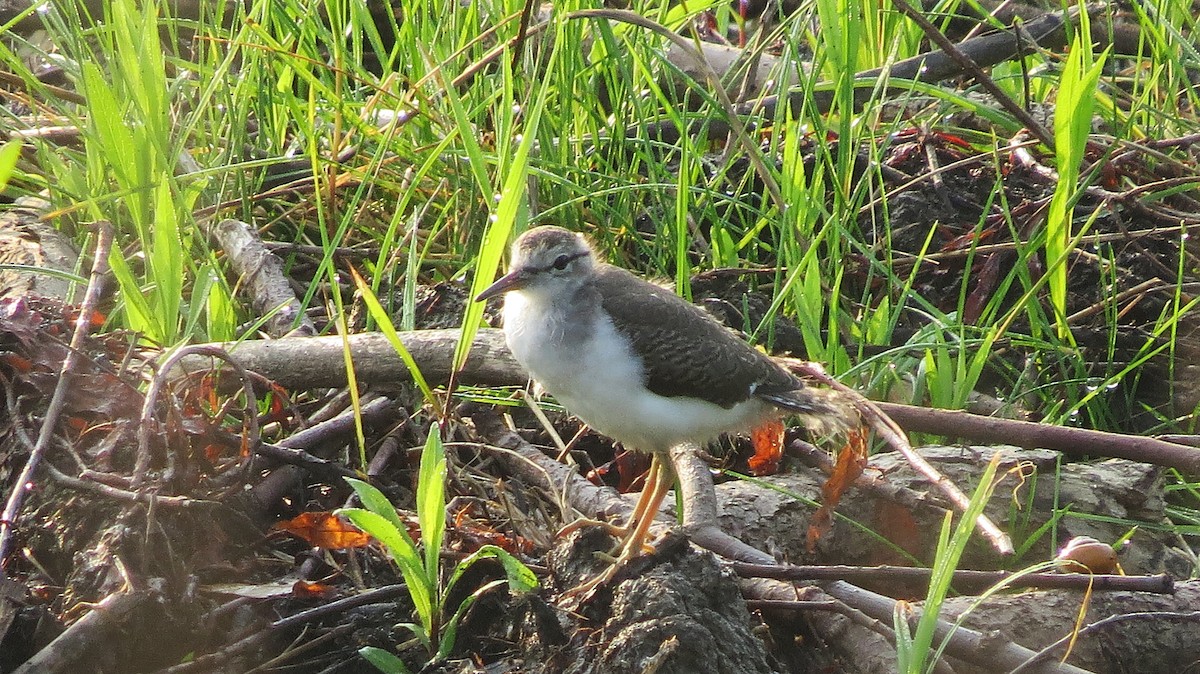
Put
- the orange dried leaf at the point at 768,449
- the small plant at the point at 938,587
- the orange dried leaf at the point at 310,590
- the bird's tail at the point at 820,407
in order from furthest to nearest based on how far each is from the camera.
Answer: the orange dried leaf at the point at 768,449
the bird's tail at the point at 820,407
the orange dried leaf at the point at 310,590
the small plant at the point at 938,587

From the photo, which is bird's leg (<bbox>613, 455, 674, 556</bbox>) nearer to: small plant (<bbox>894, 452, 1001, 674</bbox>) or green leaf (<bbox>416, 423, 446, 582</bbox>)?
green leaf (<bbox>416, 423, 446, 582</bbox>)

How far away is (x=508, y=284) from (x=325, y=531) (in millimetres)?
933

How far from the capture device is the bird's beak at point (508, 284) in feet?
12.5

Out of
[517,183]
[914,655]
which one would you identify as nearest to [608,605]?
[914,655]

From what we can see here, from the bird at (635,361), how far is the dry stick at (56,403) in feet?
3.77

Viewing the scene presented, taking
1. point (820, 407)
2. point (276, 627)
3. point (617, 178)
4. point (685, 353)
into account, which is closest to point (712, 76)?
point (617, 178)

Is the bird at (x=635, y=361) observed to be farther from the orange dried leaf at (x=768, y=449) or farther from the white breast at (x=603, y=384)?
the orange dried leaf at (x=768, y=449)

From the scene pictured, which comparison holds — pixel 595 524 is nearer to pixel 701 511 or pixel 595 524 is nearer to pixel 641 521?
pixel 641 521

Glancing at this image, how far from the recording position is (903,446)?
368cm

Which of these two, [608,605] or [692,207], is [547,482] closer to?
[608,605]

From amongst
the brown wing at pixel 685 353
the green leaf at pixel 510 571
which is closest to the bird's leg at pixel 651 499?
the brown wing at pixel 685 353

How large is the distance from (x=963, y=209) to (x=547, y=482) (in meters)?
2.58

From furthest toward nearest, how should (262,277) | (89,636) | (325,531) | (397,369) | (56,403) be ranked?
(262,277) < (397,369) < (325,531) < (56,403) < (89,636)

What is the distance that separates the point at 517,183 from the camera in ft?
11.9
